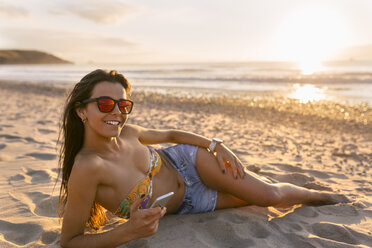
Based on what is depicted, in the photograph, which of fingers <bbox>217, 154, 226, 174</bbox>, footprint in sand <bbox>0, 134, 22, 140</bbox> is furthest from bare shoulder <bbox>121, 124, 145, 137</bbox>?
footprint in sand <bbox>0, 134, 22, 140</bbox>

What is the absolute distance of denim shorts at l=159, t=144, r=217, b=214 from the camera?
2717 millimetres

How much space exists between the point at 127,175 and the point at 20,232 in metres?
1.11

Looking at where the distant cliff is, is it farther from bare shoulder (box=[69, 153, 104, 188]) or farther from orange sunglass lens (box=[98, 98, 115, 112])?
bare shoulder (box=[69, 153, 104, 188])

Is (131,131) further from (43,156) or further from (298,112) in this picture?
(298,112)

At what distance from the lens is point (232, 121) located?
25.5ft

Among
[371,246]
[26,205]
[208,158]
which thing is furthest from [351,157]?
[26,205]

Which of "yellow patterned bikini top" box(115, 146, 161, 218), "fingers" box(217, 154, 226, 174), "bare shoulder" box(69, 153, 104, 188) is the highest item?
"bare shoulder" box(69, 153, 104, 188)

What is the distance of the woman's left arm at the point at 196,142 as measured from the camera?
2666mm

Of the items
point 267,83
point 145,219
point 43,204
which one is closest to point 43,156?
point 43,204

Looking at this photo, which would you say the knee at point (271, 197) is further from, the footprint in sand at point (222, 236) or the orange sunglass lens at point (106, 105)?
the orange sunglass lens at point (106, 105)

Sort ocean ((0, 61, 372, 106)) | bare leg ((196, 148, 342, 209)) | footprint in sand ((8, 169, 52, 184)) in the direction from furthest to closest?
1. ocean ((0, 61, 372, 106))
2. footprint in sand ((8, 169, 52, 184))
3. bare leg ((196, 148, 342, 209))

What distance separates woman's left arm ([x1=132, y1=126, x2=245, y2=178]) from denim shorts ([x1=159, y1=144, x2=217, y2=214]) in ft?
0.27

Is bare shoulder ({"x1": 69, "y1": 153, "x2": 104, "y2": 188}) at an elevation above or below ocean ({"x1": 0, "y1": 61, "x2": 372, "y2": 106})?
below

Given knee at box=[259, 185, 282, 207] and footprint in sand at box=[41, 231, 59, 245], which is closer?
footprint in sand at box=[41, 231, 59, 245]
